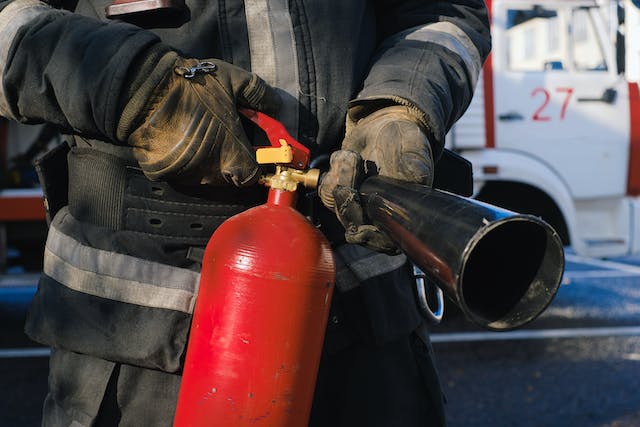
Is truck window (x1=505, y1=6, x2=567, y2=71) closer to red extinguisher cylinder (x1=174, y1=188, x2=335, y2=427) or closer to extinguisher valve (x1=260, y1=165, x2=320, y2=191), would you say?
extinguisher valve (x1=260, y1=165, x2=320, y2=191)

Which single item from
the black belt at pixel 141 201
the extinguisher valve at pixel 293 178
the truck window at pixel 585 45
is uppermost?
the extinguisher valve at pixel 293 178

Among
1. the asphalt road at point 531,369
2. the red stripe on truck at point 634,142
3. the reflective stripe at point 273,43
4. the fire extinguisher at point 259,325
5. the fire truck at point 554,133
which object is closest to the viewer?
the fire extinguisher at point 259,325

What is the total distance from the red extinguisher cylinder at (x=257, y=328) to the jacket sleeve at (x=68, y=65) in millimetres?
286

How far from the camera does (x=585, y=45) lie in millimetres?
5039

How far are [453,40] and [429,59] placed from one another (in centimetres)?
11

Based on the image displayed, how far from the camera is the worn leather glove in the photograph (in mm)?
1096

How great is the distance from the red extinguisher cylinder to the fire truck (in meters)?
3.69

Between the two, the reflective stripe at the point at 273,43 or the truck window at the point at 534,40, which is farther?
the truck window at the point at 534,40

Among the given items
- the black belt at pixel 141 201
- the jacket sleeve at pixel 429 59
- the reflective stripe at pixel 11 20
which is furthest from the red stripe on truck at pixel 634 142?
the reflective stripe at pixel 11 20

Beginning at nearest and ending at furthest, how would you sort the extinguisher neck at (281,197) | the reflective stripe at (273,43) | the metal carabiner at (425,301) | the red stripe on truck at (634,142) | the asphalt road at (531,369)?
the extinguisher neck at (281,197) < the reflective stripe at (273,43) < the metal carabiner at (425,301) < the asphalt road at (531,369) < the red stripe on truck at (634,142)

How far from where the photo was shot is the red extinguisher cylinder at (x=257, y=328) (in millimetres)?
1035

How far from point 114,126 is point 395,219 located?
18.8 inches

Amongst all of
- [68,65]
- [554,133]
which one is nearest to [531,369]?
[554,133]

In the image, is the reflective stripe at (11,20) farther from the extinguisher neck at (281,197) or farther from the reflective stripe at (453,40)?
the reflective stripe at (453,40)
